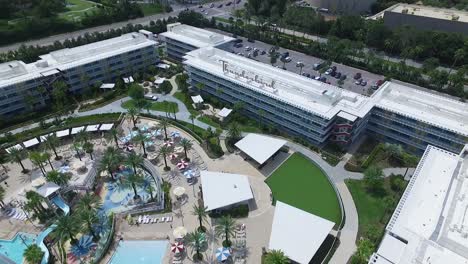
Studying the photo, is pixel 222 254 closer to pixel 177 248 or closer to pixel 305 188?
pixel 177 248

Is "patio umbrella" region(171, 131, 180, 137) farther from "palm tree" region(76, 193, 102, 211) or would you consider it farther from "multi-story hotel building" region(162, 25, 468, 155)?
"palm tree" region(76, 193, 102, 211)

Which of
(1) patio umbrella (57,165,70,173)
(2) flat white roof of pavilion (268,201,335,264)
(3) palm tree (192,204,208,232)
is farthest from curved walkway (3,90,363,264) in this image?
(3) palm tree (192,204,208,232)

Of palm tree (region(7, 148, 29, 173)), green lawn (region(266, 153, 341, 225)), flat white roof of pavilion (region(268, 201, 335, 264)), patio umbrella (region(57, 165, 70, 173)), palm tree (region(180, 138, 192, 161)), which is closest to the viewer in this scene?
flat white roof of pavilion (region(268, 201, 335, 264))

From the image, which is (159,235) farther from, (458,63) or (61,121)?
(458,63)

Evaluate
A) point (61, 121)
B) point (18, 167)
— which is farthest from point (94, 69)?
point (18, 167)

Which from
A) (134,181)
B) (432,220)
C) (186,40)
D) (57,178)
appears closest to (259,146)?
(134,181)

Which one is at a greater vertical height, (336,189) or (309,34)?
Result: (309,34)
